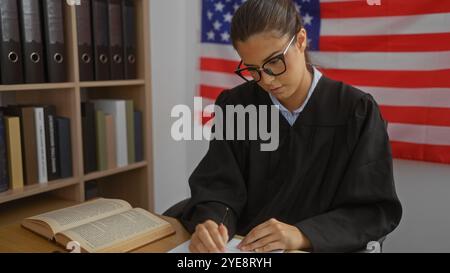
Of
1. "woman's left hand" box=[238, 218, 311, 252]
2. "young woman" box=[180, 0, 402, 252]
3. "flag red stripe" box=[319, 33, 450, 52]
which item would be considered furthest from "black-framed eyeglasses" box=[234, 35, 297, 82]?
"flag red stripe" box=[319, 33, 450, 52]

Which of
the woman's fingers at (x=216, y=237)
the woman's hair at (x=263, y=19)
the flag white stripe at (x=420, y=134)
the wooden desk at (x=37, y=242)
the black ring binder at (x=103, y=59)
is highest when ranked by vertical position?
the woman's hair at (x=263, y=19)

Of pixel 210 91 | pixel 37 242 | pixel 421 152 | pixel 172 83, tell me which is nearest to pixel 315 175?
pixel 37 242

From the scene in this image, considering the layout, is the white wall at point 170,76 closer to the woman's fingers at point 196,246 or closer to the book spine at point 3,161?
the book spine at point 3,161

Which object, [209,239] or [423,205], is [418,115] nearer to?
[423,205]

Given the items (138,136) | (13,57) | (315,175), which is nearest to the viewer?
(315,175)

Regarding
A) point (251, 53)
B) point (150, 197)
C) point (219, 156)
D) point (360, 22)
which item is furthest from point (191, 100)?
point (251, 53)

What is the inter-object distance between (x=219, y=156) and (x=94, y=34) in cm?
94

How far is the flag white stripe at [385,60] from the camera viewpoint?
1.87m

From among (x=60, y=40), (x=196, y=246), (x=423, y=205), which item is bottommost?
(x=423, y=205)

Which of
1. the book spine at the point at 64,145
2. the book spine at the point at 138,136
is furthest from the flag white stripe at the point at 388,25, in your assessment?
the book spine at the point at 64,145

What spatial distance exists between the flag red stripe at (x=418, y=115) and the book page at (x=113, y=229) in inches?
50.2

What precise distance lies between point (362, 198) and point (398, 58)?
3.37 feet

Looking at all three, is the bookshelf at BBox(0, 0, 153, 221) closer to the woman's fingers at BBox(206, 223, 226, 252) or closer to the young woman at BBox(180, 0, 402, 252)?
the young woman at BBox(180, 0, 402, 252)

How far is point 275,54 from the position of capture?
122 centimetres
